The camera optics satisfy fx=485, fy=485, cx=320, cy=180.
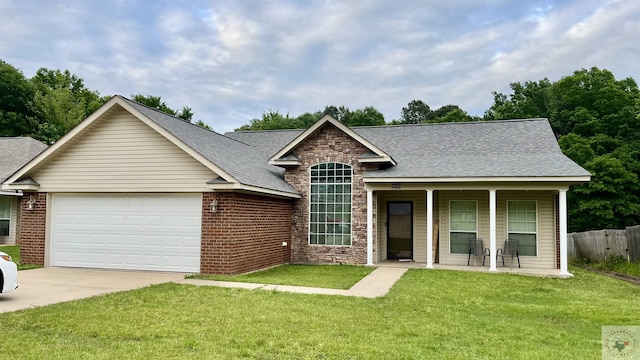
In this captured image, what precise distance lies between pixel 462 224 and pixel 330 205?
14.2 feet

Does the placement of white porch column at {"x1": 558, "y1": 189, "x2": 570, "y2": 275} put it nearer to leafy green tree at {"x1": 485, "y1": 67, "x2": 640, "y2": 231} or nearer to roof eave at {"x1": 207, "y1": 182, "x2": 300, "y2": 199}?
roof eave at {"x1": 207, "y1": 182, "x2": 300, "y2": 199}

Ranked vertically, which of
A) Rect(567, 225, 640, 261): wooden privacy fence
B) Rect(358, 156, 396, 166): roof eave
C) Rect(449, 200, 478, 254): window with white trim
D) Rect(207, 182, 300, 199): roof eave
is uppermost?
Rect(358, 156, 396, 166): roof eave

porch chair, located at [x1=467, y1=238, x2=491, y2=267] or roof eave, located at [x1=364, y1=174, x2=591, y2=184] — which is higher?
roof eave, located at [x1=364, y1=174, x2=591, y2=184]

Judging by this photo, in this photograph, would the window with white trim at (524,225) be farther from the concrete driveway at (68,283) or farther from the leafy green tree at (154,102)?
the leafy green tree at (154,102)

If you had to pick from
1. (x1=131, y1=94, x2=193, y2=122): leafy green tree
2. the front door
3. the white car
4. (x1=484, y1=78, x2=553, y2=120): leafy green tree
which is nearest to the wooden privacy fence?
the front door

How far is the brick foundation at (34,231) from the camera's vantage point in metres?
13.7

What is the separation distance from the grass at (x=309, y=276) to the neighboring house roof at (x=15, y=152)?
54.0ft

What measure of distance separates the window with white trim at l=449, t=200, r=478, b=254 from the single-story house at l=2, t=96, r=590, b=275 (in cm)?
3

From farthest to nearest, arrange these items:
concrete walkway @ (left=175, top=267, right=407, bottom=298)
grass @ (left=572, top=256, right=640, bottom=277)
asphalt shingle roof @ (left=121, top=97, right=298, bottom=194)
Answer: grass @ (left=572, top=256, right=640, bottom=277) → asphalt shingle roof @ (left=121, top=97, right=298, bottom=194) → concrete walkway @ (left=175, top=267, right=407, bottom=298)

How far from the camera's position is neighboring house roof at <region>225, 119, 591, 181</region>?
46.1 feet

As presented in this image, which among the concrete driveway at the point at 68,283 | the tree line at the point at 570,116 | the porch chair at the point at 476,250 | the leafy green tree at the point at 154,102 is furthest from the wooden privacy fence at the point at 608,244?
the leafy green tree at the point at 154,102

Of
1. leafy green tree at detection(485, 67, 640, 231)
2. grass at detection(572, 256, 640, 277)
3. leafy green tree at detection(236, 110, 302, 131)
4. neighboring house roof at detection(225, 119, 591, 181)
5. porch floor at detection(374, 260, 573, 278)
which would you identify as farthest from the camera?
leafy green tree at detection(236, 110, 302, 131)

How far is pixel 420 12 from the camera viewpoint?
610 inches

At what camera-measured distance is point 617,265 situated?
16812 millimetres
